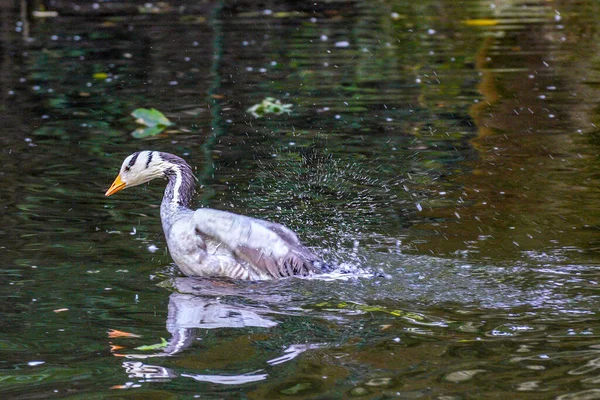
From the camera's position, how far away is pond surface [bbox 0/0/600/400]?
5031mm

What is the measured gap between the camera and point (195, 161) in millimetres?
9648

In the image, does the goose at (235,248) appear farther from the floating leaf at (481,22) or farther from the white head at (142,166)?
the floating leaf at (481,22)

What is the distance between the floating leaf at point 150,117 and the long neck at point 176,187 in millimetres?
3877

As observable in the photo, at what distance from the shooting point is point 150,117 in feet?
36.9

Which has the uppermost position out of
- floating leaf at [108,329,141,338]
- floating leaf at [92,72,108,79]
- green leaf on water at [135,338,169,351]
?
green leaf on water at [135,338,169,351]

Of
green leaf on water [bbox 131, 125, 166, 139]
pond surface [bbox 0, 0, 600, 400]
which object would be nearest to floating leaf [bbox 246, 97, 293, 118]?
pond surface [bbox 0, 0, 600, 400]

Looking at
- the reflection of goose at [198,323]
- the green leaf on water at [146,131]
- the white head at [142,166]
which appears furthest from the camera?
the green leaf on water at [146,131]

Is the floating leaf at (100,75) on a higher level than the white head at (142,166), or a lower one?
lower

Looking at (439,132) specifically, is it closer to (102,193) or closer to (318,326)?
(102,193)

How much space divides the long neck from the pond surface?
0.37 metres

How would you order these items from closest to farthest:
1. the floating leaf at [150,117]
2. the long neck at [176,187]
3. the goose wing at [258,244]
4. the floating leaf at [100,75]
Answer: the goose wing at [258,244] → the long neck at [176,187] → the floating leaf at [150,117] → the floating leaf at [100,75]

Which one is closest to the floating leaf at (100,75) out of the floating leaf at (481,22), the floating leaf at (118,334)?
the floating leaf at (481,22)

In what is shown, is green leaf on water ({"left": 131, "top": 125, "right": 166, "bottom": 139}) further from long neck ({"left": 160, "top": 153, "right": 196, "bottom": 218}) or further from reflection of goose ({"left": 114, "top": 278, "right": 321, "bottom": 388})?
reflection of goose ({"left": 114, "top": 278, "right": 321, "bottom": 388})

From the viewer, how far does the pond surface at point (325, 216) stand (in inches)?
198
